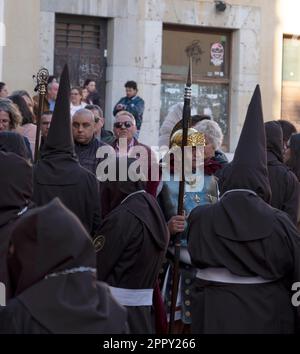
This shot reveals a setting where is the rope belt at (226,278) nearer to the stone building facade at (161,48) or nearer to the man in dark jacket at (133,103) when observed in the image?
the man in dark jacket at (133,103)

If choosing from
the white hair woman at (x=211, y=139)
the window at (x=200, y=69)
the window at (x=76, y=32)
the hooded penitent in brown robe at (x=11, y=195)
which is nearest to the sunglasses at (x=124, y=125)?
the white hair woman at (x=211, y=139)

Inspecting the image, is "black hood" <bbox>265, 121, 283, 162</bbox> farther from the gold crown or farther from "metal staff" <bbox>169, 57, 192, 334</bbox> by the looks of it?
"metal staff" <bbox>169, 57, 192, 334</bbox>

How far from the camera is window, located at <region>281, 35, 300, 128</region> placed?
1777cm

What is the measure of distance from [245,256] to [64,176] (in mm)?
1680

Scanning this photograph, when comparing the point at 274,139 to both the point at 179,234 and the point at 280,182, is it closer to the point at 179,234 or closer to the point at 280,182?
the point at 280,182

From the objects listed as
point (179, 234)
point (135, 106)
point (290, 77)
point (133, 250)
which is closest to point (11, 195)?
point (133, 250)

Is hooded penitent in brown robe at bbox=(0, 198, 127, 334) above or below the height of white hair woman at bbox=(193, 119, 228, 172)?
below

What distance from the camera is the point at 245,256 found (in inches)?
218

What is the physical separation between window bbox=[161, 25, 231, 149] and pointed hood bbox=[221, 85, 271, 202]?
10.6 meters

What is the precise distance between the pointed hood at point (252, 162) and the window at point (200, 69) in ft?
34.7

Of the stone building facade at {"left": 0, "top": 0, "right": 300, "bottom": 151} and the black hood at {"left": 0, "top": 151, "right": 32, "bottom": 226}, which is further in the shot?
the stone building facade at {"left": 0, "top": 0, "right": 300, "bottom": 151}


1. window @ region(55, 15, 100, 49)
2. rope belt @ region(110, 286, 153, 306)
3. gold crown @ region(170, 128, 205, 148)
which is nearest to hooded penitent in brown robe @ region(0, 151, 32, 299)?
rope belt @ region(110, 286, 153, 306)

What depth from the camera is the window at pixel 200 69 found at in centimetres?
1670

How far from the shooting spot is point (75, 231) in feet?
11.2
